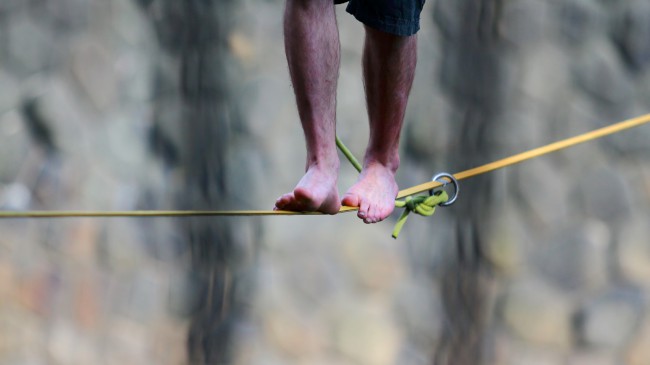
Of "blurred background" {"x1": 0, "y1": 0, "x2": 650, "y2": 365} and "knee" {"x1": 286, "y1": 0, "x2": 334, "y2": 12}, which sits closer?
"knee" {"x1": 286, "y1": 0, "x2": 334, "y2": 12}

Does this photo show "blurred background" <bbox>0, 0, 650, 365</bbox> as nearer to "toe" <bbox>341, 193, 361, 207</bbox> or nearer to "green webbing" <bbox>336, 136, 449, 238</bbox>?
"green webbing" <bbox>336, 136, 449, 238</bbox>

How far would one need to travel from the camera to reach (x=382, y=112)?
4.94 feet

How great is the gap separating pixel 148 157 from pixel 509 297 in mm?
828

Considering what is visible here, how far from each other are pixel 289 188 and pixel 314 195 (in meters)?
1.34

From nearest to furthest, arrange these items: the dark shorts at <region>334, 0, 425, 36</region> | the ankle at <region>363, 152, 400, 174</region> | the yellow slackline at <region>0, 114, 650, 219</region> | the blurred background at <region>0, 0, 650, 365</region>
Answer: the yellow slackline at <region>0, 114, 650, 219</region>, the dark shorts at <region>334, 0, 425, 36</region>, the ankle at <region>363, 152, 400, 174</region>, the blurred background at <region>0, 0, 650, 365</region>

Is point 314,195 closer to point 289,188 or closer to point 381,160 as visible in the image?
point 381,160

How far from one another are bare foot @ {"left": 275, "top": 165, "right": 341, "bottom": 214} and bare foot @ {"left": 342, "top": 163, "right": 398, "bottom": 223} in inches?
2.8

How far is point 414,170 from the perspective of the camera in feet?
8.49

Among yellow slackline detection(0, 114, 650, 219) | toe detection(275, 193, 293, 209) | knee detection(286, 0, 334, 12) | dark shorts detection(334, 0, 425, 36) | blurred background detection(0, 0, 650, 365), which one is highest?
blurred background detection(0, 0, 650, 365)

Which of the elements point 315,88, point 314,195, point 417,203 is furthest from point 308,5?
point 417,203

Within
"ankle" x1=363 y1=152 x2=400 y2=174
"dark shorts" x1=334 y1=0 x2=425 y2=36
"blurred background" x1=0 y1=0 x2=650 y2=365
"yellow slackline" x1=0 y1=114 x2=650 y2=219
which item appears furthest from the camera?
"blurred background" x1=0 y1=0 x2=650 y2=365

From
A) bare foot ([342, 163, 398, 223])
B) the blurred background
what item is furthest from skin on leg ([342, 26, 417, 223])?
the blurred background

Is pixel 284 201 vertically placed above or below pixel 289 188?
below

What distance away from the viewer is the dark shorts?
1392mm
